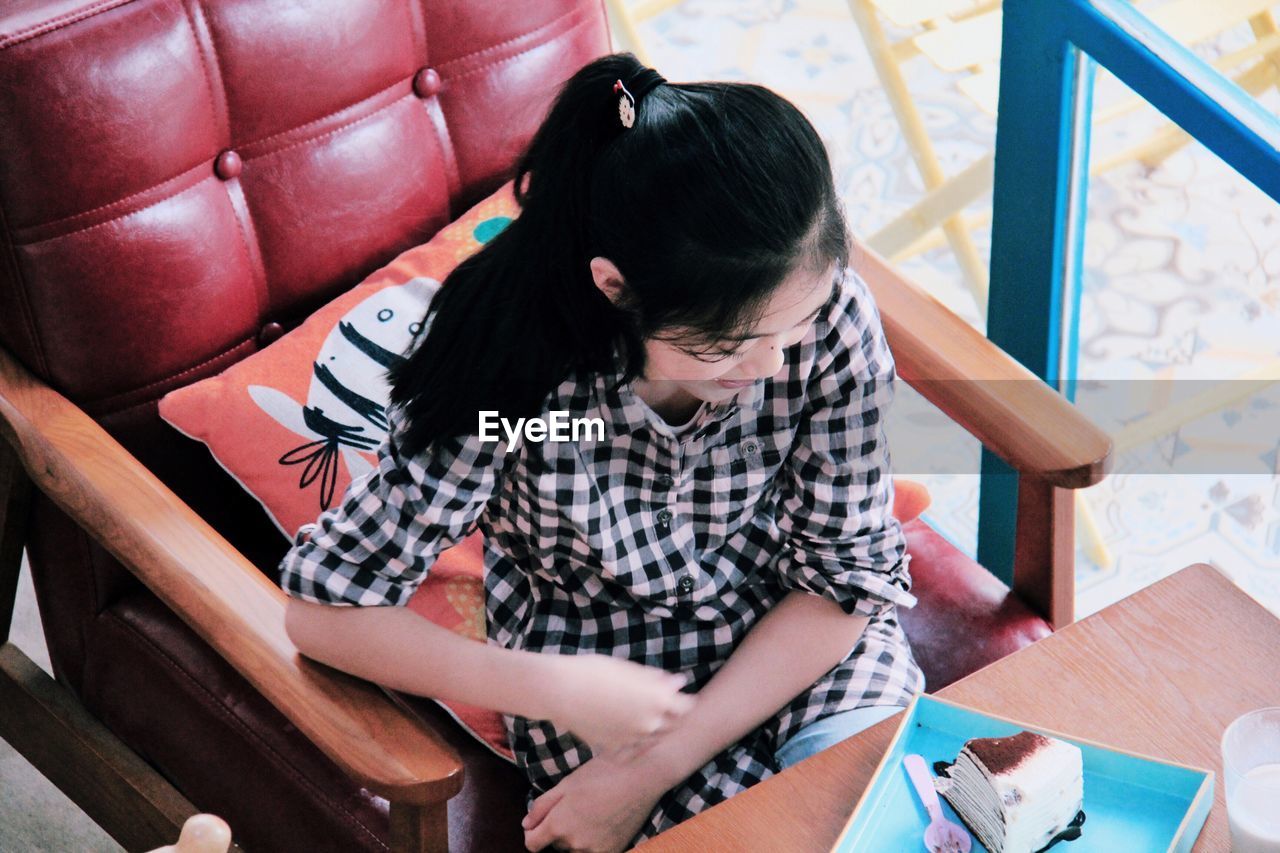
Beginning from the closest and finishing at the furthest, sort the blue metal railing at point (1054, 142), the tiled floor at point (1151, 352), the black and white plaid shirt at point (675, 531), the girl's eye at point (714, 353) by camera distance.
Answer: the girl's eye at point (714, 353)
the black and white plaid shirt at point (675, 531)
the blue metal railing at point (1054, 142)
the tiled floor at point (1151, 352)

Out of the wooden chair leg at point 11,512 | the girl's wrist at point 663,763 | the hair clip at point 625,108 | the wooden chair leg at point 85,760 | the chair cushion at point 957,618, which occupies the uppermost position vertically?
the hair clip at point 625,108

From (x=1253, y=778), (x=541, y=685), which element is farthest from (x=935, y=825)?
(x=541, y=685)

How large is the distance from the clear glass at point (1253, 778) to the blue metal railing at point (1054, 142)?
1.48 ft

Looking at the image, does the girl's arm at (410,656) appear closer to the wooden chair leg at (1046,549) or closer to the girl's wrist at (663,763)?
the girl's wrist at (663,763)

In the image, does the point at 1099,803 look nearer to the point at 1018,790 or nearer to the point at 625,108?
the point at 1018,790

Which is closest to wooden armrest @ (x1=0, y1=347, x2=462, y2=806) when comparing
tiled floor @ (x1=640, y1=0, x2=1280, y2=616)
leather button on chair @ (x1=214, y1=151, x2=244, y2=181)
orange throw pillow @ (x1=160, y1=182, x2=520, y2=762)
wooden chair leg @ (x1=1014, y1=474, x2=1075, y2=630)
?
orange throw pillow @ (x1=160, y1=182, x2=520, y2=762)

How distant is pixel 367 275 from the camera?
1.44 m

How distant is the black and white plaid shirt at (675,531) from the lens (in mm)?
1047

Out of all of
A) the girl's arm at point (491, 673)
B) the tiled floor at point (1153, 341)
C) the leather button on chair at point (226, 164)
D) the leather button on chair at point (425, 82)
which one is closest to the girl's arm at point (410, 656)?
the girl's arm at point (491, 673)

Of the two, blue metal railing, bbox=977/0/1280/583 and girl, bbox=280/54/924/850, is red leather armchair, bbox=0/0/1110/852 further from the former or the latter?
blue metal railing, bbox=977/0/1280/583

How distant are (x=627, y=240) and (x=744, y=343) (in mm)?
107

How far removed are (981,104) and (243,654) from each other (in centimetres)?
131

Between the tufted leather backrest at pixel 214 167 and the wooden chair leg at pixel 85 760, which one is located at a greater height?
the tufted leather backrest at pixel 214 167

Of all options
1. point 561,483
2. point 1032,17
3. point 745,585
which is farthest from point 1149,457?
point 561,483
